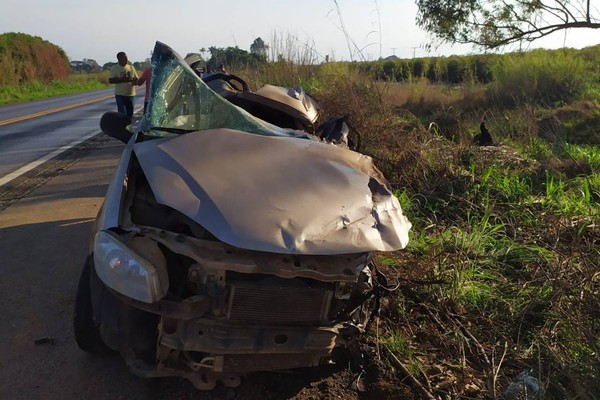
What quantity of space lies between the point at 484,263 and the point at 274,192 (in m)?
2.36

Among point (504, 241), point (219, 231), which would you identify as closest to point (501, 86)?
point (504, 241)

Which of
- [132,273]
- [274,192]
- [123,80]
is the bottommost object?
[132,273]

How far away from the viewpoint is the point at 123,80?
9609 mm

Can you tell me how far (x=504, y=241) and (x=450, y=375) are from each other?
2.04 meters

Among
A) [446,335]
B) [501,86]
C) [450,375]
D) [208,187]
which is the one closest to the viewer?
[208,187]

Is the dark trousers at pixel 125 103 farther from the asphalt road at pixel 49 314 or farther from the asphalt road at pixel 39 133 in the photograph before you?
the asphalt road at pixel 49 314

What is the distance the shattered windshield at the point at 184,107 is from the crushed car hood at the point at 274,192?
30cm

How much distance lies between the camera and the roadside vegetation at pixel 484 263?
9.05ft

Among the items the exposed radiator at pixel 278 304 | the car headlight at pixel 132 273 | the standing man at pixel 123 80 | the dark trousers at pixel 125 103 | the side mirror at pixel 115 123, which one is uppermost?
the standing man at pixel 123 80

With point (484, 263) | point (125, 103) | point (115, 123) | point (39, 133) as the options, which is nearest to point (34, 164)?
point (125, 103)

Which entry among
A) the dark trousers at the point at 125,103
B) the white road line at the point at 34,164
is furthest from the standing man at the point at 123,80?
the white road line at the point at 34,164

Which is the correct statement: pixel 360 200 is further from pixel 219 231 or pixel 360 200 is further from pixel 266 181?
pixel 219 231

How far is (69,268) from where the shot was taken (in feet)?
13.1

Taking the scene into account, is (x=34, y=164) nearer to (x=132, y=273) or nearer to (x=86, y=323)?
(x=86, y=323)
